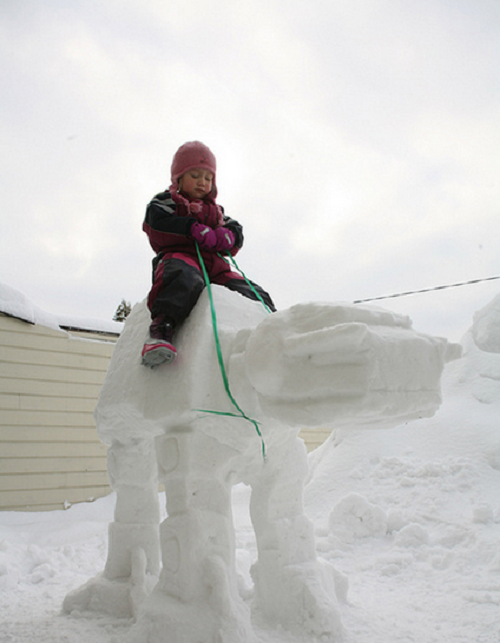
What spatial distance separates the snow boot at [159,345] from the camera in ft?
4.53

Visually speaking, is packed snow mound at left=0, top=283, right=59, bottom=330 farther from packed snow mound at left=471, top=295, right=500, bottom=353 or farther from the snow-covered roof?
packed snow mound at left=471, top=295, right=500, bottom=353

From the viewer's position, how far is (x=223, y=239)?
63.6 inches

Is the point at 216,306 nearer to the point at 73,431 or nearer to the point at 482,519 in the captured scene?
the point at 482,519

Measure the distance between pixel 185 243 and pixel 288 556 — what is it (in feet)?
3.47

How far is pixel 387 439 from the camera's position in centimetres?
318

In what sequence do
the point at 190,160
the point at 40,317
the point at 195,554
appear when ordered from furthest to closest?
the point at 40,317 → the point at 190,160 → the point at 195,554

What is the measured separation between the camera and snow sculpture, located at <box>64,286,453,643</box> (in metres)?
1.13

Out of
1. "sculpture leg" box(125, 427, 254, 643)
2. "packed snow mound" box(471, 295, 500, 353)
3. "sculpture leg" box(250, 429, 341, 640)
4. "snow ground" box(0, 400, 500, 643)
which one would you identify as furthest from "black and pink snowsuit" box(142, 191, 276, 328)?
"packed snow mound" box(471, 295, 500, 353)

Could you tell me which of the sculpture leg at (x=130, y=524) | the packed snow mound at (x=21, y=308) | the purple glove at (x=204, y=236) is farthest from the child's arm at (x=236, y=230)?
the packed snow mound at (x=21, y=308)

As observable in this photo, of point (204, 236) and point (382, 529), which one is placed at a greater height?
point (204, 236)

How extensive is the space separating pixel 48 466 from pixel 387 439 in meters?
2.35

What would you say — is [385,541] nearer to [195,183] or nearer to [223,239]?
[223,239]

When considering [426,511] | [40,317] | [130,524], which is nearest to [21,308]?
[40,317]

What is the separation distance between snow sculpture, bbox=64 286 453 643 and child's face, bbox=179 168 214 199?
0.40m
